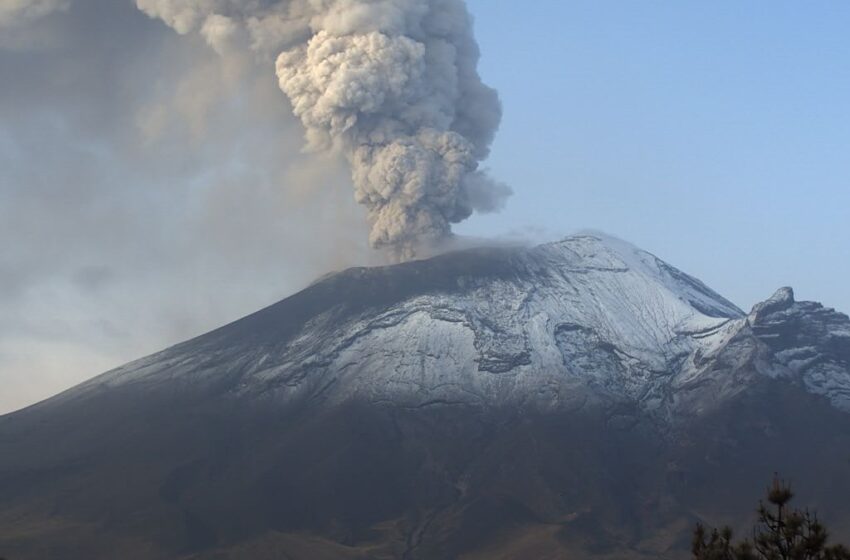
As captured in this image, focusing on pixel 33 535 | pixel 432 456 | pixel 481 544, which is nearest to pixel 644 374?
pixel 432 456

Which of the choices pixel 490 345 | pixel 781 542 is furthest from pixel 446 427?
pixel 781 542

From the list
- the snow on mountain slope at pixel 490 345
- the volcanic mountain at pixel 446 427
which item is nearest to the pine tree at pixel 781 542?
the volcanic mountain at pixel 446 427

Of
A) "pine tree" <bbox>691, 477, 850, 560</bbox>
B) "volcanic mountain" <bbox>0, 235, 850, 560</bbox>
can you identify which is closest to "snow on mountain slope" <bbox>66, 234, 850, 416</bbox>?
"volcanic mountain" <bbox>0, 235, 850, 560</bbox>

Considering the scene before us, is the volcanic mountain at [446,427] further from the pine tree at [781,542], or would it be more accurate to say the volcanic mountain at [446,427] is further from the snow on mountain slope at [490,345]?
the pine tree at [781,542]

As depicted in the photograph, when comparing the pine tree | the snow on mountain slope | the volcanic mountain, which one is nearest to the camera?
the pine tree

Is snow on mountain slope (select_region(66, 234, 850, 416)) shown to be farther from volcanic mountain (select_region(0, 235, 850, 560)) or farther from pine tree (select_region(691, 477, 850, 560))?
pine tree (select_region(691, 477, 850, 560))

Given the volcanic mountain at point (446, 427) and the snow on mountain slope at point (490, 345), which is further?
the snow on mountain slope at point (490, 345)
